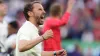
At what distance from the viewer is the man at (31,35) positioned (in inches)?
316

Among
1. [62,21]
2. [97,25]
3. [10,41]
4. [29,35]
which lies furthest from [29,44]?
[97,25]

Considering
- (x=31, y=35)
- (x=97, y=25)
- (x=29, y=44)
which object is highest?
(x=97, y=25)

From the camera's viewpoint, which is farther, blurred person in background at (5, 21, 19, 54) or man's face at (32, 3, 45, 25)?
blurred person in background at (5, 21, 19, 54)

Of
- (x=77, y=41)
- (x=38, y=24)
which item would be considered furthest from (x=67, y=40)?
(x=38, y=24)

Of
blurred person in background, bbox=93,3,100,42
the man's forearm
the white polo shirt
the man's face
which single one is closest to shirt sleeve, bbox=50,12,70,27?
the man's face

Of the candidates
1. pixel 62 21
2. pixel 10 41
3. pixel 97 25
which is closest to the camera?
pixel 10 41

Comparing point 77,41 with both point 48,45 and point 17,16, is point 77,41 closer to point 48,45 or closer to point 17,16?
point 17,16

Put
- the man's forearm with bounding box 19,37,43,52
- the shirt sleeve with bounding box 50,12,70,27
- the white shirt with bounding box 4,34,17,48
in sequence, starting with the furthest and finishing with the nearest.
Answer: the shirt sleeve with bounding box 50,12,70,27 < the white shirt with bounding box 4,34,17,48 < the man's forearm with bounding box 19,37,43,52

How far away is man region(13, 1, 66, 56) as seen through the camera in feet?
26.3

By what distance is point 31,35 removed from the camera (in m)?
8.27

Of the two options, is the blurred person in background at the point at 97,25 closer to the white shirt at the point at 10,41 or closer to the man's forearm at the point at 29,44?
the white shirt at the point at 10,41

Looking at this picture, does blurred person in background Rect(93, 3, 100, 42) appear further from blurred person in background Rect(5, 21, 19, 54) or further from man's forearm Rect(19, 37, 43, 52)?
man's forearm Rect(19, 37, 43, 52)

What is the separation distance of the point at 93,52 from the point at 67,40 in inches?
133

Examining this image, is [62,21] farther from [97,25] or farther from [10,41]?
[97,25]
